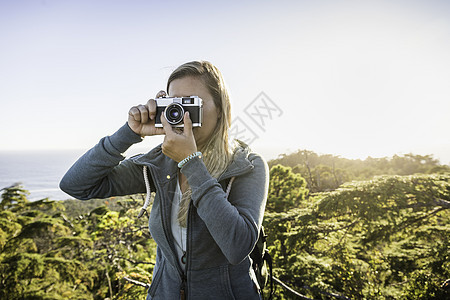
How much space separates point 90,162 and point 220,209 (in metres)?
0.75

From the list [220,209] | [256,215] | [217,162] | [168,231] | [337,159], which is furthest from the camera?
[337,159]

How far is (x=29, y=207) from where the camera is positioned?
23.2 feet

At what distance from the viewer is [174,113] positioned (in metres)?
1.19

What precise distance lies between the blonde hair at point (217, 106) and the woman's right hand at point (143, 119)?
0.82 ft

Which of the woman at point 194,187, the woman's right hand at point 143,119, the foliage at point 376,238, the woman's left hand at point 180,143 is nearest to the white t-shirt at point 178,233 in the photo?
the woman at point 194,187

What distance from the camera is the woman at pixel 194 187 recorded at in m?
1.00

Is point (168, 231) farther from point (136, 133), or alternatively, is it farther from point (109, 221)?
point (109, 221)

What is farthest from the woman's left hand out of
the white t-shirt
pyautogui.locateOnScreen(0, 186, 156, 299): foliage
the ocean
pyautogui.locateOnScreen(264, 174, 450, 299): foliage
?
pyautogui.locateOnScreen(0, 186, 156, 299): foliage

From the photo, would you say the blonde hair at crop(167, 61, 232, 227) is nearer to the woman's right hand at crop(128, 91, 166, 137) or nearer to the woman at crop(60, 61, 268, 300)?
the woman at crop(60, 61, 268, 300)

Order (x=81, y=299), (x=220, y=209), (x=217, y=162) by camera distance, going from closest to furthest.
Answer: (x=220, y=209) < (x=217, y=162) < (x=81, y=299)

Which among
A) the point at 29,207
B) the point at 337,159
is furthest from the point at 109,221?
the point at 337,159

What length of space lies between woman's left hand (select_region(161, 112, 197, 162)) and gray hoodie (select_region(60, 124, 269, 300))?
65 mm

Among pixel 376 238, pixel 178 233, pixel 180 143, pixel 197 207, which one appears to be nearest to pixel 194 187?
pixel 197 207

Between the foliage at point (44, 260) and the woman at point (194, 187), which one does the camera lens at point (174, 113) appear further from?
the foliage at point (44, 260)
